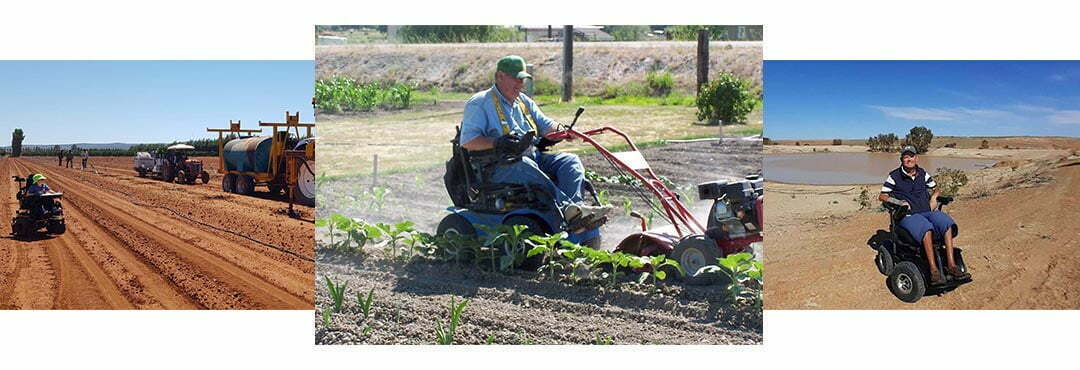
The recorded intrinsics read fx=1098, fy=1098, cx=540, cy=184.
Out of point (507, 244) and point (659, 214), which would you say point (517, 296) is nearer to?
point (507, 244)

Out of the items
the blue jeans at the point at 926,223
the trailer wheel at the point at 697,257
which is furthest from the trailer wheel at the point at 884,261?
the trailer wheel at the point at 697,257

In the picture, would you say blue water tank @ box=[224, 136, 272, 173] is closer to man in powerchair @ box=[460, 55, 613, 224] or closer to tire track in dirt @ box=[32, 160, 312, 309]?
tire track in dirt @ box=[32, 160, 312, 309]

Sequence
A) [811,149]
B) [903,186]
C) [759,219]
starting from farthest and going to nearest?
[811,149]
[903,186]
[759,219]

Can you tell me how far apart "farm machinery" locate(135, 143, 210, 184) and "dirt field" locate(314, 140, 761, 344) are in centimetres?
137

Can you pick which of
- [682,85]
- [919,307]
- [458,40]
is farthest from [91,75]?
[919,307]

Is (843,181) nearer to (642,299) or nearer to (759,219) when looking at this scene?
(759,219)

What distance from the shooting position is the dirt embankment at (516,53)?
7.34 meters

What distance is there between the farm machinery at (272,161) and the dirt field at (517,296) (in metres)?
0.84

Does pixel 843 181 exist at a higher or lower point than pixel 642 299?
higher

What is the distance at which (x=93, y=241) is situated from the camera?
818cm

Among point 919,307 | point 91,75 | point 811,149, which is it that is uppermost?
point 91,75

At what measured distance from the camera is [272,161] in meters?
8.73

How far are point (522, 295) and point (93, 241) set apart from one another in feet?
11.0

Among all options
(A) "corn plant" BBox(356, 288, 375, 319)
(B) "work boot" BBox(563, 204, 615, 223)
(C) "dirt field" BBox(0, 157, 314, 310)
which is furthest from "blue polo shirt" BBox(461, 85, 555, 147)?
(C) "dirt field" BBox(0, 157, 314, 310)
